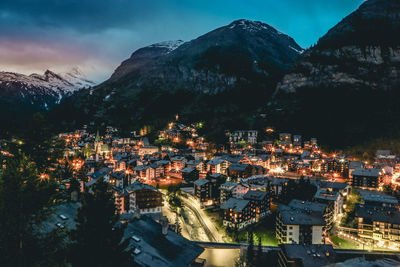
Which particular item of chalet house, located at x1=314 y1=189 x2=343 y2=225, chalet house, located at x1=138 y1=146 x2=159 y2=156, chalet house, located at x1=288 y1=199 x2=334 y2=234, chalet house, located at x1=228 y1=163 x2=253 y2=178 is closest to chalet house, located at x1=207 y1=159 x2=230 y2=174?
chalet house, located at x1=228 y1=163 x2=253 y2=178

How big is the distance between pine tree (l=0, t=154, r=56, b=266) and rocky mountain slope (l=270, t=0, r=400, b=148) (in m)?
102

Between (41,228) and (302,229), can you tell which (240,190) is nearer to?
(302,229)

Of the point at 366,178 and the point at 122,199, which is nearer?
the point at 122,199

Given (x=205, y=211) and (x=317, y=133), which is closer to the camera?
(x=205, y=211)

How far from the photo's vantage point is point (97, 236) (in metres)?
9.98

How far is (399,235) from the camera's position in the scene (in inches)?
1501

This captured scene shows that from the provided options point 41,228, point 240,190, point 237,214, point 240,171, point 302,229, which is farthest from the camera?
point 240,171

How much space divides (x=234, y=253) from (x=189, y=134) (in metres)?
86.1

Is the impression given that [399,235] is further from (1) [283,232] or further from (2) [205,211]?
(2) [205,211]

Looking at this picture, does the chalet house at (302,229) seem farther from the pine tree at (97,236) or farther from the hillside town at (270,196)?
the pine tree at (97,236)

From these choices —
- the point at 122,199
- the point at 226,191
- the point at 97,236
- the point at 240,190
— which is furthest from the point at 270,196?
the point at 97,236

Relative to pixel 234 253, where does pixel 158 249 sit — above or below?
above

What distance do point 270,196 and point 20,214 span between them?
5190 centimetres

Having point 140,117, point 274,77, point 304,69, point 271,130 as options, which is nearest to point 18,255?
point 271,130
